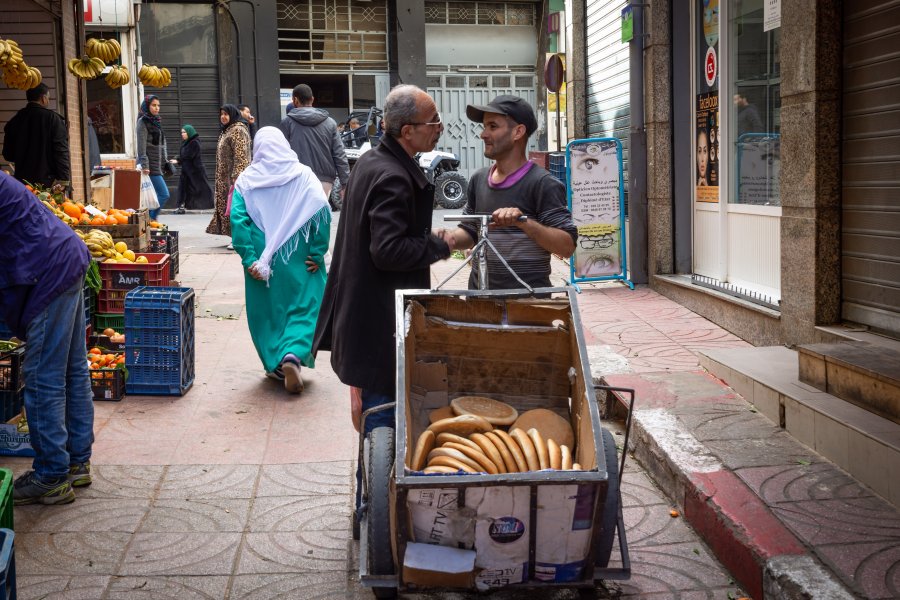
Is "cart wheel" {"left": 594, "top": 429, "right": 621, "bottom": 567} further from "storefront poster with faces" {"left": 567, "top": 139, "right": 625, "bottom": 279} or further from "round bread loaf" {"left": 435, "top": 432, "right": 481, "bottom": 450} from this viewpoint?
"storefront poster with faces" {"left": 567, "top": 139, "right": 625, "bottom": 279}

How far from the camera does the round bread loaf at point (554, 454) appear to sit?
3.72 metres

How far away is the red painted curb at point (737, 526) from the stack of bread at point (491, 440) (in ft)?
2.55

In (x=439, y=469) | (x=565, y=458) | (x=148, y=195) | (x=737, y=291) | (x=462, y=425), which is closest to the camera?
(x=439, y=469)

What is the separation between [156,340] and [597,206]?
5.12 m

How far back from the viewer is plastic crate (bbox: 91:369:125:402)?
6.79 metres

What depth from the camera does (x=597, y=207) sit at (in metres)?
10.4

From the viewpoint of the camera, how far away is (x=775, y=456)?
16.6 feet

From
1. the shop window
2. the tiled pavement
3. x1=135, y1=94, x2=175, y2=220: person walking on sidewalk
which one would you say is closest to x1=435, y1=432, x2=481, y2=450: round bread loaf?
the tiled pavement

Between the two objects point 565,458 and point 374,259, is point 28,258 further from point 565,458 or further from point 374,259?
point 565,458

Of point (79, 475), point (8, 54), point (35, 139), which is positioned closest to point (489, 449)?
point (79, 475)

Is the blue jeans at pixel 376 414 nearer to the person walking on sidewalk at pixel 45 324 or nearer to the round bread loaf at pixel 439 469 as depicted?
the round bread loaf at pixel 439 469

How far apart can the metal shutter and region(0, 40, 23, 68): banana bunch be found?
7.51 metres

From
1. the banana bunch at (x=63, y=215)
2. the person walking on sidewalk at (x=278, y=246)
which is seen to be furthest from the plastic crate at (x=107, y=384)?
the banana bunch at (x=63, y=215)

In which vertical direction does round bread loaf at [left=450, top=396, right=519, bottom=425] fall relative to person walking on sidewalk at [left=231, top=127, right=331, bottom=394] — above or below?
below
